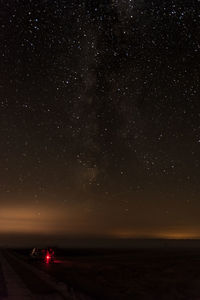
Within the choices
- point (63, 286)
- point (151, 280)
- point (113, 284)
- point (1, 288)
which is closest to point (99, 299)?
point (63, 286)

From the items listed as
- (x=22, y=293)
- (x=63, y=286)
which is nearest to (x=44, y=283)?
(x=63, y=286)

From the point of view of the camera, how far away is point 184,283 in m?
22.9

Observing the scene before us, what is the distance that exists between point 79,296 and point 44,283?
398cm

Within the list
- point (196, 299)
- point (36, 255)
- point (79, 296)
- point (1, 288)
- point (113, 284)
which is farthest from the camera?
point (36, 255)

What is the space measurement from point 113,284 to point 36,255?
62.4ft

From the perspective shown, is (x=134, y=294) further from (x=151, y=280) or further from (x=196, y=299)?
(x=151, y=280)

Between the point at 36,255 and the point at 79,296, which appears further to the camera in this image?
the point at 36,255

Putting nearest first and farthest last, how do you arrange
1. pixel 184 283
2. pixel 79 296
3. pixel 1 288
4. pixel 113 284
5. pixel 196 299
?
1. pixel 79 296
2. pixel 1 288
3. pixel 196 299
4. pixel 113 284
5. pixel 184 283

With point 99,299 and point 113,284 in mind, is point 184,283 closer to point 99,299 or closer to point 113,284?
point 113,284

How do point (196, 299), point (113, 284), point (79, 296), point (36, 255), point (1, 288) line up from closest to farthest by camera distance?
1. point (79, 296)
2. point (1, 288)
3. point (196, 299)
4. point (113, 284)
5. point (36, 255)

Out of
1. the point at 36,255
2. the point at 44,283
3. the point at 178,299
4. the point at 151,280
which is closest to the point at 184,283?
the point at 151,280

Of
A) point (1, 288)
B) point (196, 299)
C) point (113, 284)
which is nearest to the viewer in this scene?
point (1, 288)

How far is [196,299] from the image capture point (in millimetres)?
16219

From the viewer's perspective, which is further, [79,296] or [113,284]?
[113,284]
